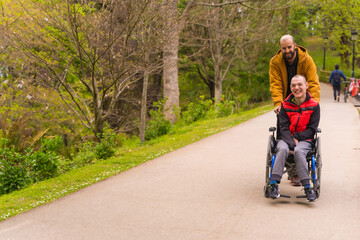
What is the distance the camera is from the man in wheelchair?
6184 mm

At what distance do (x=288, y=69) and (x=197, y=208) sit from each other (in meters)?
2.38

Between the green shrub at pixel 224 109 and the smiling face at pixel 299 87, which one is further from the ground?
the smiling face at pixel 299 87

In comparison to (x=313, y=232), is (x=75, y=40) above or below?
above

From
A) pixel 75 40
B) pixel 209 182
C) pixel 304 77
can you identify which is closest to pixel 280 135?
pixel 304 77

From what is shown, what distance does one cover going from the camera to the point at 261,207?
602cm

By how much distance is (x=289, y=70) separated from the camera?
6938mm

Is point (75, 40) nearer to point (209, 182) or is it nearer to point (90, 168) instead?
point (90, 168)

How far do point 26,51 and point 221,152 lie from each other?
14.8 ft

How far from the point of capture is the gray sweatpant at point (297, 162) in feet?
20.1

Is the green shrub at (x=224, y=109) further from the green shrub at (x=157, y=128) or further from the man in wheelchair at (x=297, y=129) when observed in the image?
the man in wheelchair at (x=297, y=129)

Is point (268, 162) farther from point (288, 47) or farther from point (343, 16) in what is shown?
point (343, 16)

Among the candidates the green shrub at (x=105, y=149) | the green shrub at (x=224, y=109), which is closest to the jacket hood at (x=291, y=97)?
the green shrub at (x=105, y=149)

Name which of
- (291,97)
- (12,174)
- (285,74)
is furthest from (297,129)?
(12,174)

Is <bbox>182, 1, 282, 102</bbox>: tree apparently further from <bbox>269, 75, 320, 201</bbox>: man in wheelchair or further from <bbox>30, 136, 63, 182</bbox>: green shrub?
<bbox>269, 75, 320, 201</bbox>: man in wheelchair
